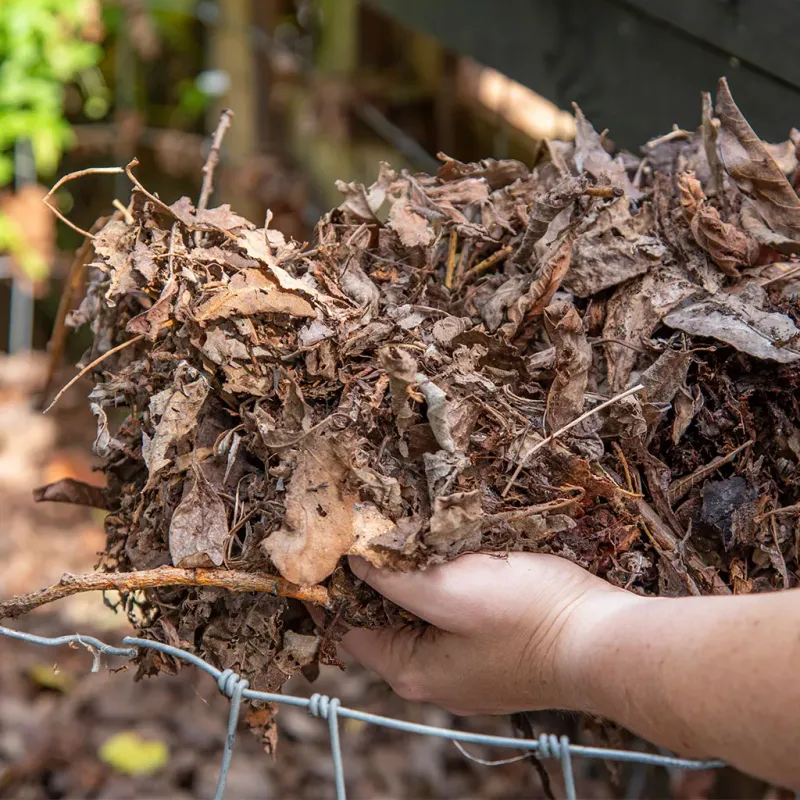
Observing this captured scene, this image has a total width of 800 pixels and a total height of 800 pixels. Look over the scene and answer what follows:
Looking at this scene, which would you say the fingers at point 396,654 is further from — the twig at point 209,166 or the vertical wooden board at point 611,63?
the vertical wooden board at point 611,63

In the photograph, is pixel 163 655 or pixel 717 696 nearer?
pixel 717 696

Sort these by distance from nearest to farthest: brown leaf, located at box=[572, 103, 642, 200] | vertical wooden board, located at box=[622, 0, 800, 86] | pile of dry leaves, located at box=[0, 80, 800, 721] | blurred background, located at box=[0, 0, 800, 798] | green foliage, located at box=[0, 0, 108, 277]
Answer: pile of dry leaves, located at box=[0, 80, 800, 721], brown leaf, located at box=[572, 103, 642, 200], vertical wooden board, located at box=[622, 0, 800, 86], blurred background, located at box=[0, 0, 800, 798], green foliage, located at box=[0, 0, 108, 277]

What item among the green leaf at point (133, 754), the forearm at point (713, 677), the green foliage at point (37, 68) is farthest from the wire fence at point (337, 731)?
the green foliage at point (37, 68)

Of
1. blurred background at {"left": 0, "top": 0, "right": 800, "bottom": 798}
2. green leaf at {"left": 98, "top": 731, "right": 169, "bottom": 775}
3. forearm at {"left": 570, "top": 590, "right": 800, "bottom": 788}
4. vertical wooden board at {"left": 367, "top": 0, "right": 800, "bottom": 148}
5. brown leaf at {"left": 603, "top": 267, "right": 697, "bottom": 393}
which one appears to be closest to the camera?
forearm at {"left": 570, "top": 590, "right": 800, "bottom": 788}

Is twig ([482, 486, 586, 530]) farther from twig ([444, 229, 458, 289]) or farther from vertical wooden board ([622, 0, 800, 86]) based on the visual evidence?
vertical wooden board ([622, 0, 800, 86])

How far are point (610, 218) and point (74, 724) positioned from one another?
6.33ft

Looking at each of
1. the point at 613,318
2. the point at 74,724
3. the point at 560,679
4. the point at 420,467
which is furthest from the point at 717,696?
the point at 74,724

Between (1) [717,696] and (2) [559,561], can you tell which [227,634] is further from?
(1) [717,696]

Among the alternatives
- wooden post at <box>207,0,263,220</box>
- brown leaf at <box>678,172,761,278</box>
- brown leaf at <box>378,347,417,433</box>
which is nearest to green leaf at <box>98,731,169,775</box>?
brown leaf at <box>378,347,417,433</box>

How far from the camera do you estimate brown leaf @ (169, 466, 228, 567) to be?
0.87 m

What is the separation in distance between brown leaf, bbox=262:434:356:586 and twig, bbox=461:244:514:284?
1.07 feet

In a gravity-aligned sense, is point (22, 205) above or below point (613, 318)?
below

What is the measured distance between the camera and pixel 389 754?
2266 mm

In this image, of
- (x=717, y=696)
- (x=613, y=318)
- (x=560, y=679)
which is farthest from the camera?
(x=613, y=318)
